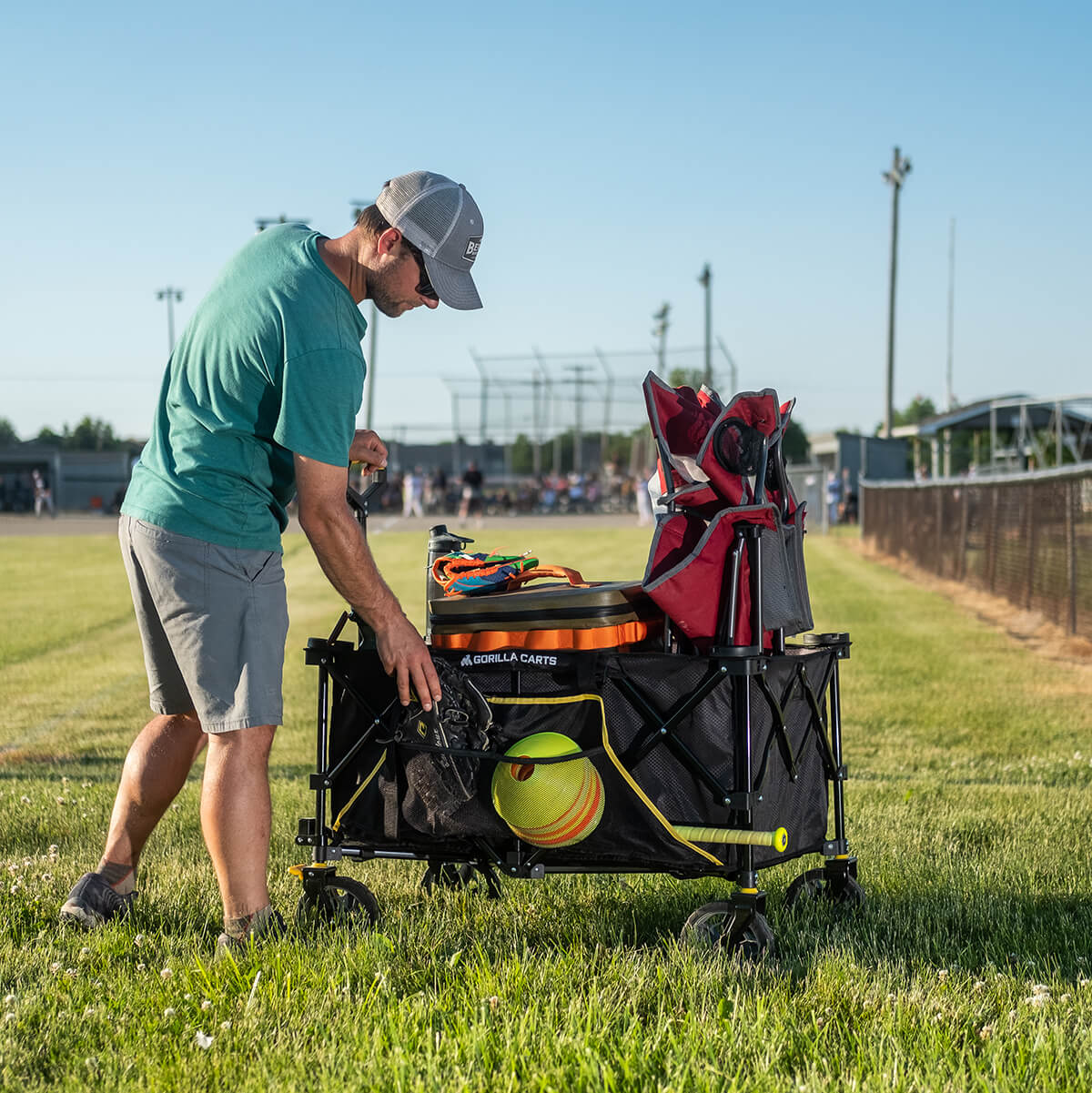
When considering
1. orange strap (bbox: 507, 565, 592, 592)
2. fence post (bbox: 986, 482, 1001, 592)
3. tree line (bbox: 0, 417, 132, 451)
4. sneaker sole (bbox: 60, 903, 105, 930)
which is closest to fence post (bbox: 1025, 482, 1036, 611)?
fence post (bbox: 986, 482, 1001, 592)

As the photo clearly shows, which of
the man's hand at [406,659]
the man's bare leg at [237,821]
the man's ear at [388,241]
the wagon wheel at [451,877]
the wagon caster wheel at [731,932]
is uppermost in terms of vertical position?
the man's ear at [388,241]

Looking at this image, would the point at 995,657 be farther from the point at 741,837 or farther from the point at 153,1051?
the point at 153,1051

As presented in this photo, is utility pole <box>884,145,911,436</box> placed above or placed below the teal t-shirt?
above

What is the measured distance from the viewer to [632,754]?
3.66 meters

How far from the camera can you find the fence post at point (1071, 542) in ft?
37.1

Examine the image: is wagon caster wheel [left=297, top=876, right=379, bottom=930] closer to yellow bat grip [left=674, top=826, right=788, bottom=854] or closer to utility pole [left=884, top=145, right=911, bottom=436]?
yellow bat grip [left=674, top=826, right=788, bottom=854]

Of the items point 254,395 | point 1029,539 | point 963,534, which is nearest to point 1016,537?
point 1029,539

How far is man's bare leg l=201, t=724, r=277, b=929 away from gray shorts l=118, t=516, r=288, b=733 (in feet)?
0.25

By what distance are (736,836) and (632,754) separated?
36 centimetres

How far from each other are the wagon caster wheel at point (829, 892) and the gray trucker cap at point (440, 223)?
6.60ft

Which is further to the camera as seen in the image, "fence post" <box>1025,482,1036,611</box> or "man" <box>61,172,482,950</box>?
"fence post" <box>1025,482,1036,611</box>

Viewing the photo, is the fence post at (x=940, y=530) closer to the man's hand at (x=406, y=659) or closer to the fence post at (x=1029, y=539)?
the fence post at (x=1029, y=539)

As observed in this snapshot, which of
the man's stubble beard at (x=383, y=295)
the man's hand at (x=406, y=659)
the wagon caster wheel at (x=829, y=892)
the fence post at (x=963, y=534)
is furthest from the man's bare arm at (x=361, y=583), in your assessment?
the fence post at (x=963, y=534)

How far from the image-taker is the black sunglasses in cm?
368
